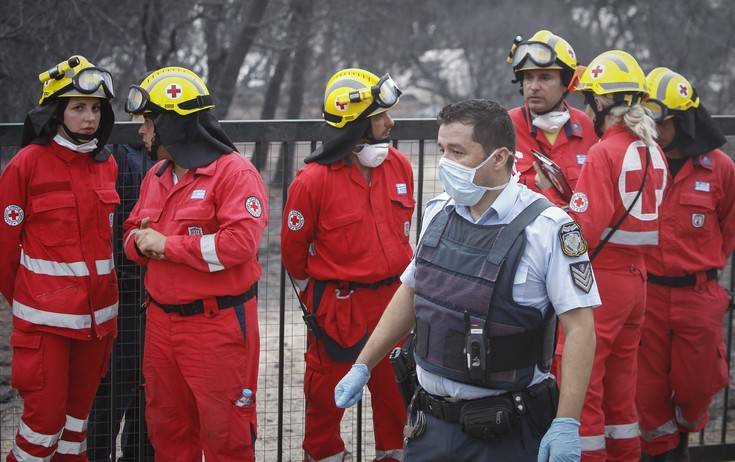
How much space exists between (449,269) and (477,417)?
547mm

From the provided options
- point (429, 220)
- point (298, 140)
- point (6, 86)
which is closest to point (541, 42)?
point (298, 140)

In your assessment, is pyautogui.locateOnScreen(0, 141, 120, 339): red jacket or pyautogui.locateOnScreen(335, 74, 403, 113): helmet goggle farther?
pyautogui.locateOnScreen(335, 74, 403, 113): helmet goggle

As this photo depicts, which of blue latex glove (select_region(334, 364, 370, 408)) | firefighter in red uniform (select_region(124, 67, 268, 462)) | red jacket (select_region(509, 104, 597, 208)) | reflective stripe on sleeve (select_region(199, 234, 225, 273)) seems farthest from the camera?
red jacket (select_region(509, 104, 597, 208))

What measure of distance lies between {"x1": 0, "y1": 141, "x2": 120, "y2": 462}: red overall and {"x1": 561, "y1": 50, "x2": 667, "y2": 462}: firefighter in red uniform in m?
2.47

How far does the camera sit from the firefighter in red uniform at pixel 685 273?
6070mm

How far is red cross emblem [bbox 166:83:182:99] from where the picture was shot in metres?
4.94

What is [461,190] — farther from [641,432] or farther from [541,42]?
[641,432]

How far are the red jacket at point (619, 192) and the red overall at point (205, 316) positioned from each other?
5.48 feet

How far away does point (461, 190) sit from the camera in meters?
3.91

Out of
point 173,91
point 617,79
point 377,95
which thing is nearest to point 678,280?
point 617,79

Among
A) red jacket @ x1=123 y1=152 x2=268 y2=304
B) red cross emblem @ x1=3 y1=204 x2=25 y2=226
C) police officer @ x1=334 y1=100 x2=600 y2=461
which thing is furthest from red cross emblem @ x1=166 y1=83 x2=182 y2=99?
police officer @ x1=334 y1=100 x2=600 y2=461

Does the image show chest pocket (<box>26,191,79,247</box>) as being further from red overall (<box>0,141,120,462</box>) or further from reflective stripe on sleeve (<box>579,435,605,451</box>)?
reflective stripe on sleeve (<box>579,435,605,451</box>)

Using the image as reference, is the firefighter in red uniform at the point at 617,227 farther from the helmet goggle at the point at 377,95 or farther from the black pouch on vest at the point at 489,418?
the black pouch on vest at the point at 489,418

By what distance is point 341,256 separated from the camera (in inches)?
216
